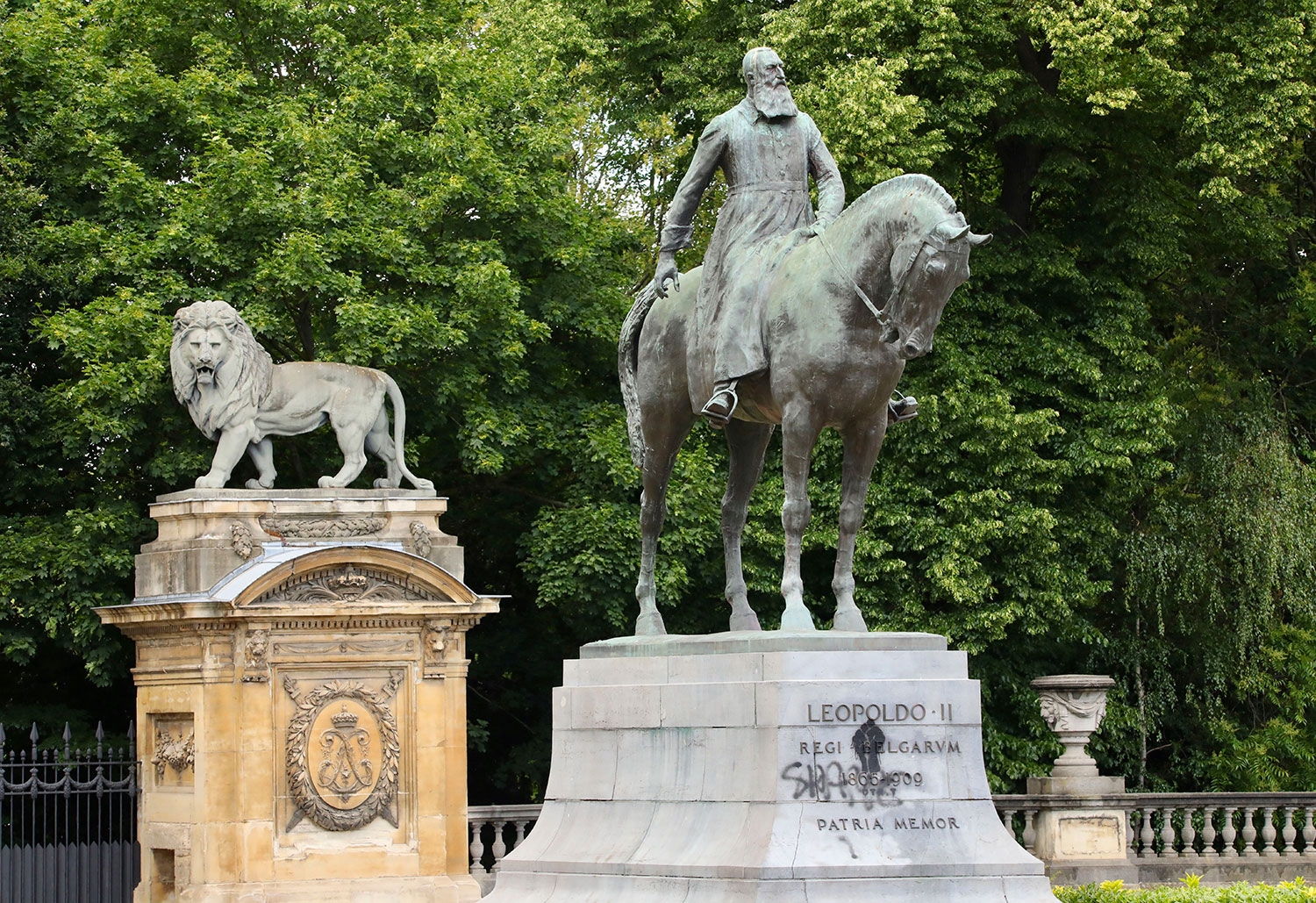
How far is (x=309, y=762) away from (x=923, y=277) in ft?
35.1

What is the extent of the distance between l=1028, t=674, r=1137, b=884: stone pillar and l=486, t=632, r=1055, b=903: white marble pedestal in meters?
9.49

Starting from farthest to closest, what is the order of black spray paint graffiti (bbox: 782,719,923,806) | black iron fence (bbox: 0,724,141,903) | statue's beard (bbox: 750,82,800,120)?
black iron fence (bbox: 0,724,141,903) < statue's beard (bbox: 750,82,800,120) < black spray paint graffiti (bbox: 782,719,923,806)

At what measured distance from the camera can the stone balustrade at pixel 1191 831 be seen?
19.2 meters

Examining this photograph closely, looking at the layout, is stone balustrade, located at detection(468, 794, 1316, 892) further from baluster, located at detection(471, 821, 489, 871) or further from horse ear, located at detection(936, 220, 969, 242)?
horse ear, located at detection(936, 220, 969, 242)

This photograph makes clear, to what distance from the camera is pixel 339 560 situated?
747 inches

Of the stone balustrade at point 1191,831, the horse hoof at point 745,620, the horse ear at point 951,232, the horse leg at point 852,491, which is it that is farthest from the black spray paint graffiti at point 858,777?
the stone balustrade at point 1191,831

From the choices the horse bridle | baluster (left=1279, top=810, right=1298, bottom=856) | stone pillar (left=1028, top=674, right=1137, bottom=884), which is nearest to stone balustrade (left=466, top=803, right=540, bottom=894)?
stone pillar (left=1028, top=674, right=1137, bottom=884)

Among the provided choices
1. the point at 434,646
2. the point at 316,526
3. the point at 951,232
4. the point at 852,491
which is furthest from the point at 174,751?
the point at 951,232

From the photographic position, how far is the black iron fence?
18.2 m

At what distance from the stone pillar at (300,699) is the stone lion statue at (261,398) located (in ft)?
1.51

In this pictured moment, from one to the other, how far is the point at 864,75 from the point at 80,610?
8.88m

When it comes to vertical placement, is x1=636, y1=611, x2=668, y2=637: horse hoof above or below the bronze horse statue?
below

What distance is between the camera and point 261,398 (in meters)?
19.7

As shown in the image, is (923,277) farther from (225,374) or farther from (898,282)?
(225,374)
